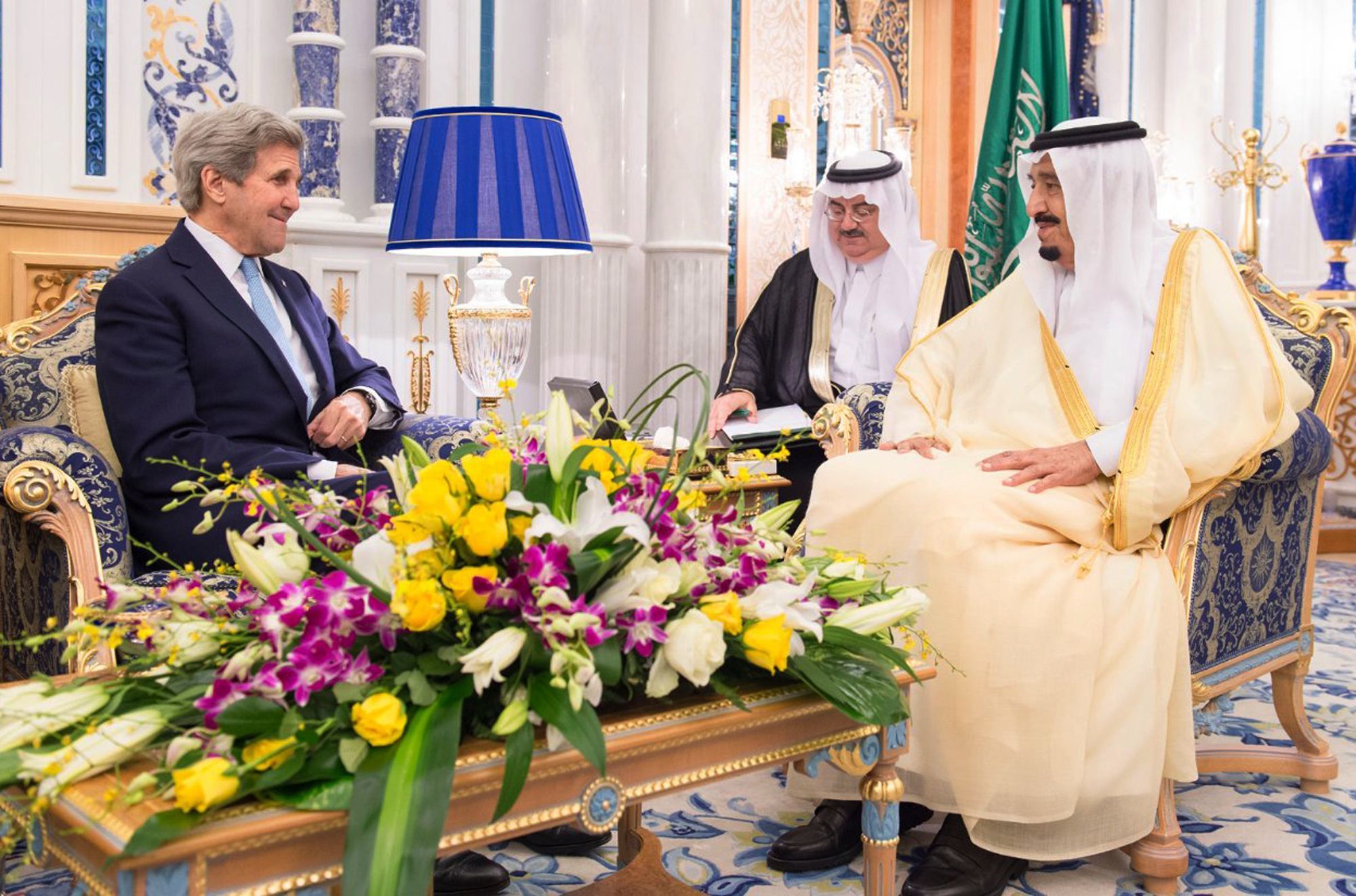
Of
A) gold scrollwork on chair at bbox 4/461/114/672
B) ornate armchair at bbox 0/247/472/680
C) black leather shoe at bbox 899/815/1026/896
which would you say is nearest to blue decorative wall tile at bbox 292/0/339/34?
ornate armchair at bbox 0/247/472/680

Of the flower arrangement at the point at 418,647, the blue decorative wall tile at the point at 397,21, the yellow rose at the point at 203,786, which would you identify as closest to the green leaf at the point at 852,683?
the flower arrangement at the point at 418,647

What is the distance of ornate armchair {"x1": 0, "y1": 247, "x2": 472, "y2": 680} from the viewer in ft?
8.16

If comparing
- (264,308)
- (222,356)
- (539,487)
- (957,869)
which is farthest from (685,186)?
(539,487)

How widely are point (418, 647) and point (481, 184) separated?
2.10 m

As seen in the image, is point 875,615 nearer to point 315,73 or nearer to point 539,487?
point 539,487

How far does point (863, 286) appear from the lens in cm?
433

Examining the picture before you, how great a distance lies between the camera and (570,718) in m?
1.42

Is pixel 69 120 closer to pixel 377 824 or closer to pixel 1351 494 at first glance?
pixel 377 824

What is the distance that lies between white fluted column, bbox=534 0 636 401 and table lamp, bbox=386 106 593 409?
5.37 feet

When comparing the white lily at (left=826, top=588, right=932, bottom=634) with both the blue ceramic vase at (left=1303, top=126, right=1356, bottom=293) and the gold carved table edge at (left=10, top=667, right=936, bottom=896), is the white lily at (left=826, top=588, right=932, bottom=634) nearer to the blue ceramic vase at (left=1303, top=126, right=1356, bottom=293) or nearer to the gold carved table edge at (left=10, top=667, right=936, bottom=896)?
the gold carved table edge at (left=10, top=667, right=936, bottom=896)

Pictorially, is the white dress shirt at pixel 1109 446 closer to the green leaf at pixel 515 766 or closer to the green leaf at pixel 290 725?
the green leaf at pixel 515 766

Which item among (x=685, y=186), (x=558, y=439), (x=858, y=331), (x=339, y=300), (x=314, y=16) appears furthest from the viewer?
(x=685, y=186)

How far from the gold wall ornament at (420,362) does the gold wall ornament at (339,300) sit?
0.24 m

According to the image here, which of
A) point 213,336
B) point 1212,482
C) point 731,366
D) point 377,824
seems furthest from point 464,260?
point 377,824
